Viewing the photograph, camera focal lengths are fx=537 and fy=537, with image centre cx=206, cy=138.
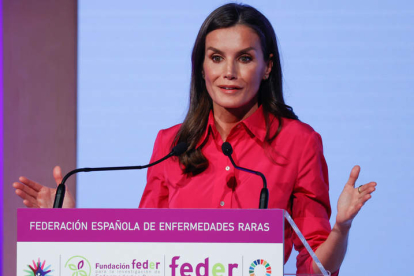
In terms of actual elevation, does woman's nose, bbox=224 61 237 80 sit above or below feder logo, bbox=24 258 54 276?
above

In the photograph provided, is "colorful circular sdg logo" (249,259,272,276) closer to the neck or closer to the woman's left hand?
the woman's left hand

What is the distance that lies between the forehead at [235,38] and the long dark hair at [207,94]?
0.06 ft

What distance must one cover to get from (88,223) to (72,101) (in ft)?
7.39

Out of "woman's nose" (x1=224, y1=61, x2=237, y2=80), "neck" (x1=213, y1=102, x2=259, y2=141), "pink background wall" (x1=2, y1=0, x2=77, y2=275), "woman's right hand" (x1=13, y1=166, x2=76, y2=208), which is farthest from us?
"pink background wall" (x1=2, y1=0, x2=77, y2=275)

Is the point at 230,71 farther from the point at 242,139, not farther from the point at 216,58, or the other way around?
the point at 242,139

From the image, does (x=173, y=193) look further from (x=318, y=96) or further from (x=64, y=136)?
(x=64, y=136)

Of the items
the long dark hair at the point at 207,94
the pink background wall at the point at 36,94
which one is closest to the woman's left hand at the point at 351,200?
the long dark hair at the point at 207,94

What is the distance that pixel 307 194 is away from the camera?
1836mm

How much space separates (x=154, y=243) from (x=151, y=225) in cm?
4

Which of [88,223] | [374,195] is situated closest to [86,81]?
[374,195]

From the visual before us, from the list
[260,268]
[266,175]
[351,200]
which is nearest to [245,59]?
[266,175]

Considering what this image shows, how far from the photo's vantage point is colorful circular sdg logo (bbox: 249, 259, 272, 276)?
1.11 meters

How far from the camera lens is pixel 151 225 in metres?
1.18

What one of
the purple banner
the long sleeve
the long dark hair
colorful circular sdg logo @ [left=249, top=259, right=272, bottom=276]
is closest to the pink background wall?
the long dark hair
